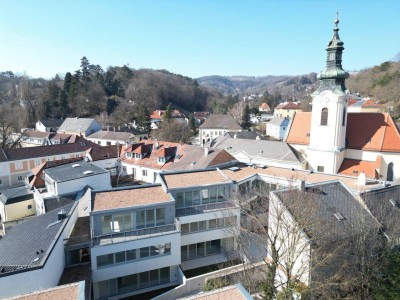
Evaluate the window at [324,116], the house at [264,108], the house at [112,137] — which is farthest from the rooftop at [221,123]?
the house at [264,108]

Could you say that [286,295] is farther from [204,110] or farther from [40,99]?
[204,110]

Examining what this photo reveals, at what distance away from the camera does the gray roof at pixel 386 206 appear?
17.7 m

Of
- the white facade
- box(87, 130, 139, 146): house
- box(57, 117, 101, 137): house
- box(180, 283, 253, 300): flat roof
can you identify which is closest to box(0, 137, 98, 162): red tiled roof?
box(87, 130, 139, 146): house

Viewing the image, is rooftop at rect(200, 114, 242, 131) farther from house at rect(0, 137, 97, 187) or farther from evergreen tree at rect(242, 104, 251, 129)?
house at rect(0, 137, 97, 187)

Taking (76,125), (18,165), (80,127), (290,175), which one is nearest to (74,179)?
(290,175)

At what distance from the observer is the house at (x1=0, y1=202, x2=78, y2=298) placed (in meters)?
13.2

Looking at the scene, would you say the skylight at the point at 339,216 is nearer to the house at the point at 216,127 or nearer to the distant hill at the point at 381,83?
the house at the point at 216,127

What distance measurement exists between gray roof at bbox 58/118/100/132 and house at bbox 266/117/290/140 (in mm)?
46634

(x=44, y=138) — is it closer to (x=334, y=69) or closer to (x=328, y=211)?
(x=334, y=69)

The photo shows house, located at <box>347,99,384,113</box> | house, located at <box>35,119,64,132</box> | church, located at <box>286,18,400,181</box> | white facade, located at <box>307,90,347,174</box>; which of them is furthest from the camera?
house, located at <box>35,119,64,132</box>

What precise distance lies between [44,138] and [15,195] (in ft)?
123

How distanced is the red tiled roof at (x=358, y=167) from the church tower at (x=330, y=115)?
638mm

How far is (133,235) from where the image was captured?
18500mm

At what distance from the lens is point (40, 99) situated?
3482 inches
